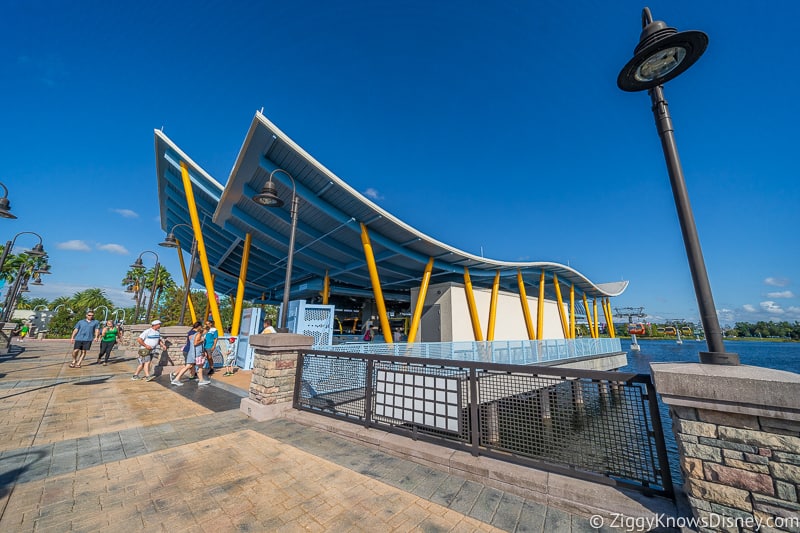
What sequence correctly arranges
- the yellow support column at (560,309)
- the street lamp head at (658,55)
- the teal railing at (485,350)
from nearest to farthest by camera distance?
the street lamp head at (658,55), the teal railing at (485,350), the yellow support column at (560,309)

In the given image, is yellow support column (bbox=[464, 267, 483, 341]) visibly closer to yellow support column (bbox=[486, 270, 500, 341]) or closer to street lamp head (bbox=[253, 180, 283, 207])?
yellow support column (bbox=[486, 270, 500, 341])

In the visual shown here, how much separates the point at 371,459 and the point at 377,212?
11.1 m

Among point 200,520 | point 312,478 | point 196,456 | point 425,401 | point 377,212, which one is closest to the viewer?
point 200,520

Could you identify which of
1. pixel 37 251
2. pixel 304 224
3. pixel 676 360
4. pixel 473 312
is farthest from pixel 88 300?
Result: pixel 676 360

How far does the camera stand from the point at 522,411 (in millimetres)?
3512

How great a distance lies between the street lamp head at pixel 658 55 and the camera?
2.73m

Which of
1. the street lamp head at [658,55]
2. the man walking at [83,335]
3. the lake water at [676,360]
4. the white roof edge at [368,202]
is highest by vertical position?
the white roof edge at [368,202]

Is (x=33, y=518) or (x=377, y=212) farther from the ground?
(x=377, y=212)

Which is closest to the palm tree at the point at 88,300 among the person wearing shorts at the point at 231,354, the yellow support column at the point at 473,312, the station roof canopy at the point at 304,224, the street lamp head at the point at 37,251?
the station roof canopy at the point at 304,224

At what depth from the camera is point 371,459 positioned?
390 centimetres

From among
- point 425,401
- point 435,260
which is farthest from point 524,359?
point 425,401

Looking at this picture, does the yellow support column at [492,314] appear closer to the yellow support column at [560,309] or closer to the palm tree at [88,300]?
the yellow support column at [560,309]

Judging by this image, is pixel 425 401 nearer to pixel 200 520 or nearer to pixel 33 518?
pixel 200 520

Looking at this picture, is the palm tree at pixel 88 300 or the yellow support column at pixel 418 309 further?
the palm tree at pixel 88 300
